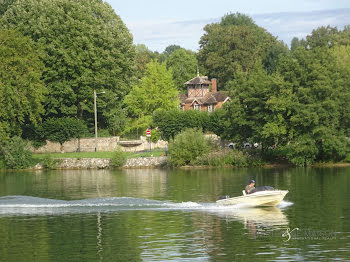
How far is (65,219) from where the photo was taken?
38750mm

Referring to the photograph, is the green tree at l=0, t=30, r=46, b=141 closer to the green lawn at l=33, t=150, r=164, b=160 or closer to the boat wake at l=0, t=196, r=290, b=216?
the green lawn at l=33, t=150, r=164, b=160

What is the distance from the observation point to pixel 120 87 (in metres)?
94.8

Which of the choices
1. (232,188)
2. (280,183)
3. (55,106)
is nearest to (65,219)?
(232,188)

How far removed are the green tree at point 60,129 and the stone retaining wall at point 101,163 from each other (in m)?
6.39

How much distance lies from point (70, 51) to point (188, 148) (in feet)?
72.2

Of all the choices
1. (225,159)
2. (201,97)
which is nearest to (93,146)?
(225,159)

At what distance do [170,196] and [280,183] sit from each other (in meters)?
10.7

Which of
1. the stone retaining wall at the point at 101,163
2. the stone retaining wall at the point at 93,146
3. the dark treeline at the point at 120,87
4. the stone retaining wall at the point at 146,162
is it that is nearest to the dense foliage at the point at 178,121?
the dark treeline at the point at 120,87

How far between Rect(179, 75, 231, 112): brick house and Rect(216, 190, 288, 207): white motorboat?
80.5 metres

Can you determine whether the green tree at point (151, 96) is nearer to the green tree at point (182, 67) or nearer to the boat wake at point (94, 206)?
the green tree at point (182, 67)

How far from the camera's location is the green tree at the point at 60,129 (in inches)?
3418

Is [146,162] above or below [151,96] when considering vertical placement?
below

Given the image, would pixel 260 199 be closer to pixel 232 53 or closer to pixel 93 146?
pixel 93 146

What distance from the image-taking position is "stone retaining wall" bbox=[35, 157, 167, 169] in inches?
3100
